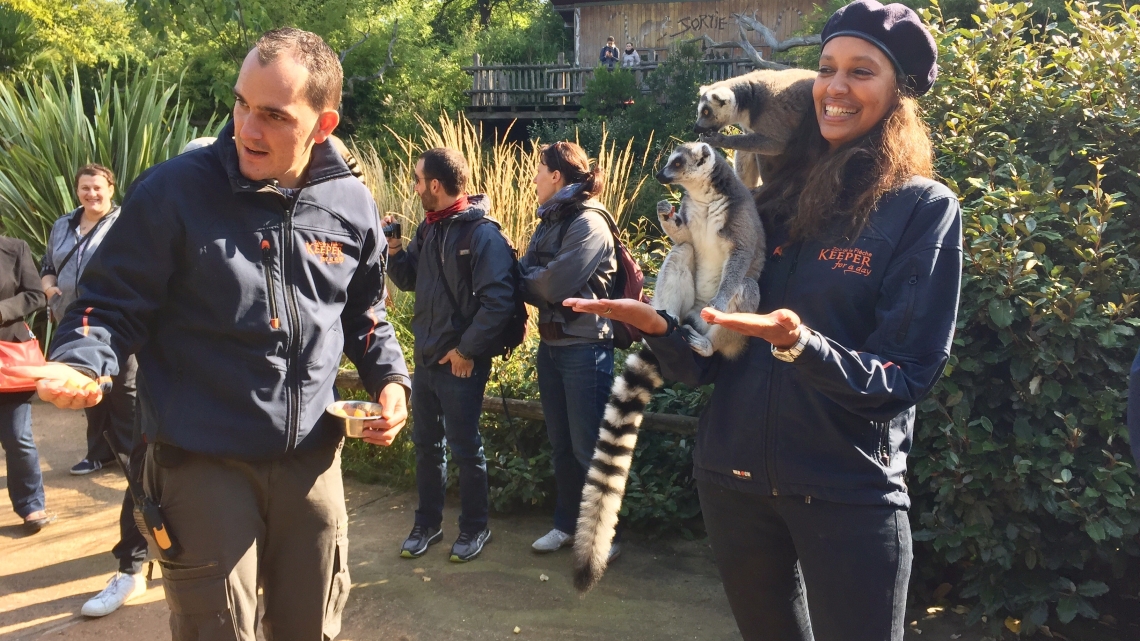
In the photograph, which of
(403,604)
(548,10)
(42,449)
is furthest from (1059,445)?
(548,10)

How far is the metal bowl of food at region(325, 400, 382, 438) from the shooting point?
2182mm

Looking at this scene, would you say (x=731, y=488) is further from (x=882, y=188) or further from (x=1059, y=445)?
(x=1059, y=445)

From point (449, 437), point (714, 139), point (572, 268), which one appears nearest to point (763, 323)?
point (714, 139)

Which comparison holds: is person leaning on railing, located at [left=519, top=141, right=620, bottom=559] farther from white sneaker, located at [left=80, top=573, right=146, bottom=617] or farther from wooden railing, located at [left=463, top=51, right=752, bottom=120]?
wooden railing, located at [left=463, top=51, right=752, bottom=120]

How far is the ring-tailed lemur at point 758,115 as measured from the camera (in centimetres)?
259

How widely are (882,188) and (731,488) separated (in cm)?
79

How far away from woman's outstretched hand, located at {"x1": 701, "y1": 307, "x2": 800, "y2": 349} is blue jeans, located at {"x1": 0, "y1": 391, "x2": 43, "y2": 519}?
4.72m

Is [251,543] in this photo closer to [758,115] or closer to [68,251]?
[758,115]

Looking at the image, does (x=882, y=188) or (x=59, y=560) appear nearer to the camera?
(x=882, y=188)

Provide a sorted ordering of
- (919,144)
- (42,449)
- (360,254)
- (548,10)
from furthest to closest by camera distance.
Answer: (548,10) < (42,449) < (360,254) < (919,144)

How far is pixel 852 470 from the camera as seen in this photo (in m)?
1.84

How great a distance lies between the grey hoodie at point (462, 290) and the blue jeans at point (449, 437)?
15 centimetres

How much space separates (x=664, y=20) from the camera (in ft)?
70.9

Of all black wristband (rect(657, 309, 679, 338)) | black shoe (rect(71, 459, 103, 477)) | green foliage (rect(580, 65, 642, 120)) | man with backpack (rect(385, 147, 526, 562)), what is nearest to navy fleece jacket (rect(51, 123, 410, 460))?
black wristband (rect(657, 309, 679, 338))
